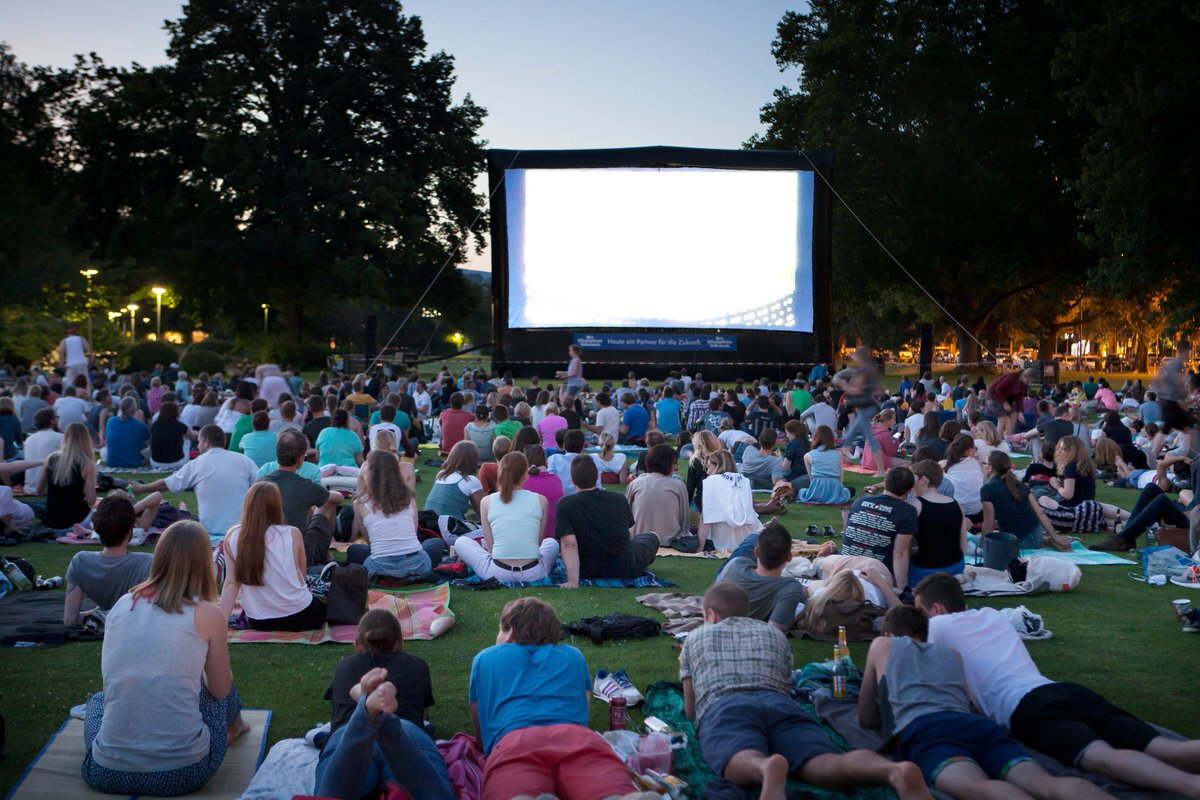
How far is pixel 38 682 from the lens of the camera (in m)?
5.08

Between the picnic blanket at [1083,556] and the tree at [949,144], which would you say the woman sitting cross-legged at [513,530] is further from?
the tree at [949,144]

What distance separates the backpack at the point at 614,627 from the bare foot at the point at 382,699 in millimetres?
→ 2591

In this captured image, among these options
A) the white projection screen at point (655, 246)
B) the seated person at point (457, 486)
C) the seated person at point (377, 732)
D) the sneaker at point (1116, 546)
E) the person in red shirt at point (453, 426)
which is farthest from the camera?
the white projection screen at point (655, 246)

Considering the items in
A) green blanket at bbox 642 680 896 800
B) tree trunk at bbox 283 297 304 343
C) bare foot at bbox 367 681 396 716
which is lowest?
green blanket at bbox 642 680 896 800

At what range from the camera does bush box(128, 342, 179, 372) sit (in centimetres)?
3002

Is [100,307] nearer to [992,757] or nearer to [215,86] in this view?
[215,86]

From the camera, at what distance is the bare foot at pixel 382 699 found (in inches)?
130

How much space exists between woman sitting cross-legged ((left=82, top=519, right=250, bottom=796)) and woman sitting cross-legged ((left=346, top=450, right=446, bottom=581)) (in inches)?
116

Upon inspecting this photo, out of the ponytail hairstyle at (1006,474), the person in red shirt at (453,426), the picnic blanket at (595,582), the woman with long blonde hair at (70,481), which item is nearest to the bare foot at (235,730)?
the picnic blanket at (595,582)

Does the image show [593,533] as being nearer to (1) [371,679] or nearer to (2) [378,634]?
(2) [378,634]

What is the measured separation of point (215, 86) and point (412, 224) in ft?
22.9

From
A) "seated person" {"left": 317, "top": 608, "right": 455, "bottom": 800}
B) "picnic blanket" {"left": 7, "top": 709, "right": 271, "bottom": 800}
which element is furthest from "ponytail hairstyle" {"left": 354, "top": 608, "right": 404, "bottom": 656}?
"picnic blanket" {"left": 7, "top": 709, "right": 271, "bottom": 800}

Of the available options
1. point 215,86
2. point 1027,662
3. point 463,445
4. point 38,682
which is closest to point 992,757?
point 1027,662

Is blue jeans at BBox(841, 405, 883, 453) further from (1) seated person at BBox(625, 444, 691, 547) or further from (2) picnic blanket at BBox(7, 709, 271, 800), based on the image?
(2) picnic blanket at BBox(7, 709, 271, 800)
